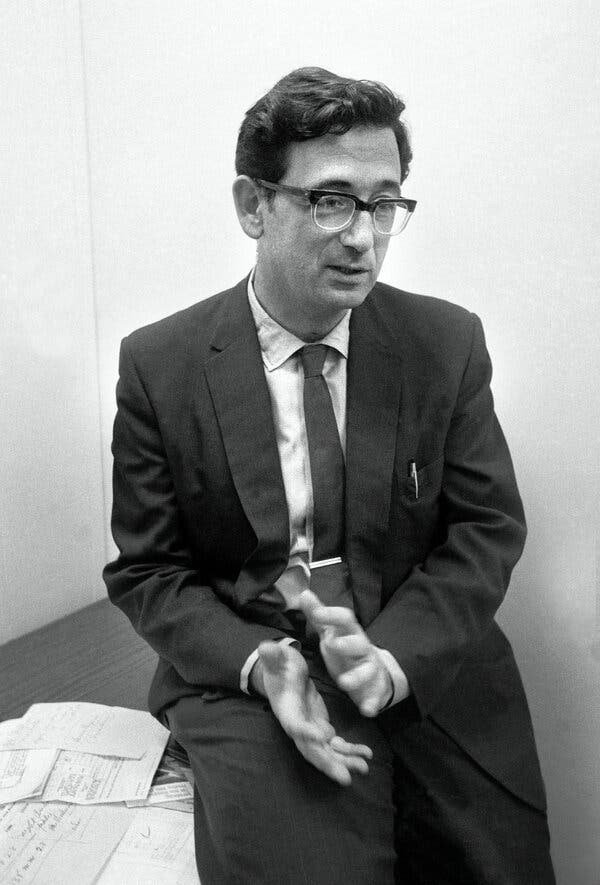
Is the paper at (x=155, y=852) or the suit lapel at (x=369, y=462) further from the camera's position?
the suit lapel at (x=369, y=462)

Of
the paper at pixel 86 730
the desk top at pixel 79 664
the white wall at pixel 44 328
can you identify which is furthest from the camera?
the white wall at pixel 44 328

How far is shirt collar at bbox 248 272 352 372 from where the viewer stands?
1423mm

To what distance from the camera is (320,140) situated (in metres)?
1.28

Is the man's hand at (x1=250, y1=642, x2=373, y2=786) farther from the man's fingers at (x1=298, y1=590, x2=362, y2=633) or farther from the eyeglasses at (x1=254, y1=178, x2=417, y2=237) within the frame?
the eyeglasses at (x1=254, y1=178, x2=417, y2=237)

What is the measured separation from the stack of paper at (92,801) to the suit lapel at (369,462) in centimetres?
45

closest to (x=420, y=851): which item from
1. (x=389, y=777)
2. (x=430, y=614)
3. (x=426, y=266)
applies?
(x=389, y=777)

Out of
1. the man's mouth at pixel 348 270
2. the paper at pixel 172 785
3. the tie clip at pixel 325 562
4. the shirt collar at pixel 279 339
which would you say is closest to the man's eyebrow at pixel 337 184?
the man's mouth at pixel 348 270

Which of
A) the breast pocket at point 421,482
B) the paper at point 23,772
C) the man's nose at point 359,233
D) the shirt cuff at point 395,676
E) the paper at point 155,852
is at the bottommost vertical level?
the paper at point 23,772

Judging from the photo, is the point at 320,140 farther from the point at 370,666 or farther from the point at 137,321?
the point at 137,321

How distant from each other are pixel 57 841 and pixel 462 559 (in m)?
0.76

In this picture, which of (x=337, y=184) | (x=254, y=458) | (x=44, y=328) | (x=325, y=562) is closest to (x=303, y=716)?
(x=325, y=562)

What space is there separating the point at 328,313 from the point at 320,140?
0.27 meters

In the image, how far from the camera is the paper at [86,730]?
1.57 m

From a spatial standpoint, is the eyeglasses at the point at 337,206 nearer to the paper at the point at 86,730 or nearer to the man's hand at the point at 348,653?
the man's hand at the point at 348,653
